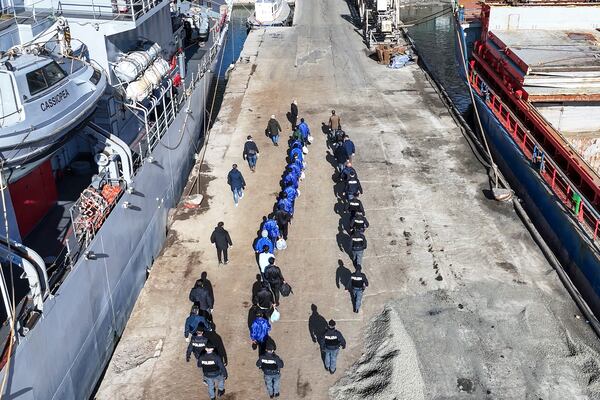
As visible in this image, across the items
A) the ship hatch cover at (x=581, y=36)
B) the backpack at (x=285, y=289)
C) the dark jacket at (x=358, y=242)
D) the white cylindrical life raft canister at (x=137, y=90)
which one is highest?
the ship hatch cover at (x=581, y=36)

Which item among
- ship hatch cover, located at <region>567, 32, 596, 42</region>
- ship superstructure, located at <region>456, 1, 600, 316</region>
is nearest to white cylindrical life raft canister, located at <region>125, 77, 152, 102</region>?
ship superstructure, located at <region>456, 1, 600, 316</region>

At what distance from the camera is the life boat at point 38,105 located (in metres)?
13.3

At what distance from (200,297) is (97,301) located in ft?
7.92

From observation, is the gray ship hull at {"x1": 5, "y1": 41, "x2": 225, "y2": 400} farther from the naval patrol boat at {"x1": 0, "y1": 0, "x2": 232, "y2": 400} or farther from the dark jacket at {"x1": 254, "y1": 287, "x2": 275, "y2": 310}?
the dark jacket at {"x1": 254, "y1": 287, "x2": 275, "y2": 310}

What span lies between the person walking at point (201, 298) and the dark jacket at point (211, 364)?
2.42m

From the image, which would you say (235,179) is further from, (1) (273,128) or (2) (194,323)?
(2) (194,323)

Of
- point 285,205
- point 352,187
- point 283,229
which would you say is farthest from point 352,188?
point 283,229

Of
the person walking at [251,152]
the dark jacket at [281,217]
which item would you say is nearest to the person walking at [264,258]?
the dark jacket at [281,217]

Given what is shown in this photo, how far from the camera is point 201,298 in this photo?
1480 centimetres

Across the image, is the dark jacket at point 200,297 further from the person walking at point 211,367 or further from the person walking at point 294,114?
the person walking at point 294,114

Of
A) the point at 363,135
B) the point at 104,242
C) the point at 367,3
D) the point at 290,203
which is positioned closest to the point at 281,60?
the point at 367,3

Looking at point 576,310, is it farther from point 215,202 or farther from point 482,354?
point 215,202

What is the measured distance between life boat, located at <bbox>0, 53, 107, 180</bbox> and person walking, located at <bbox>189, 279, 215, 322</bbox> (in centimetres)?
464

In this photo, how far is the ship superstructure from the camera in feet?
59.2
